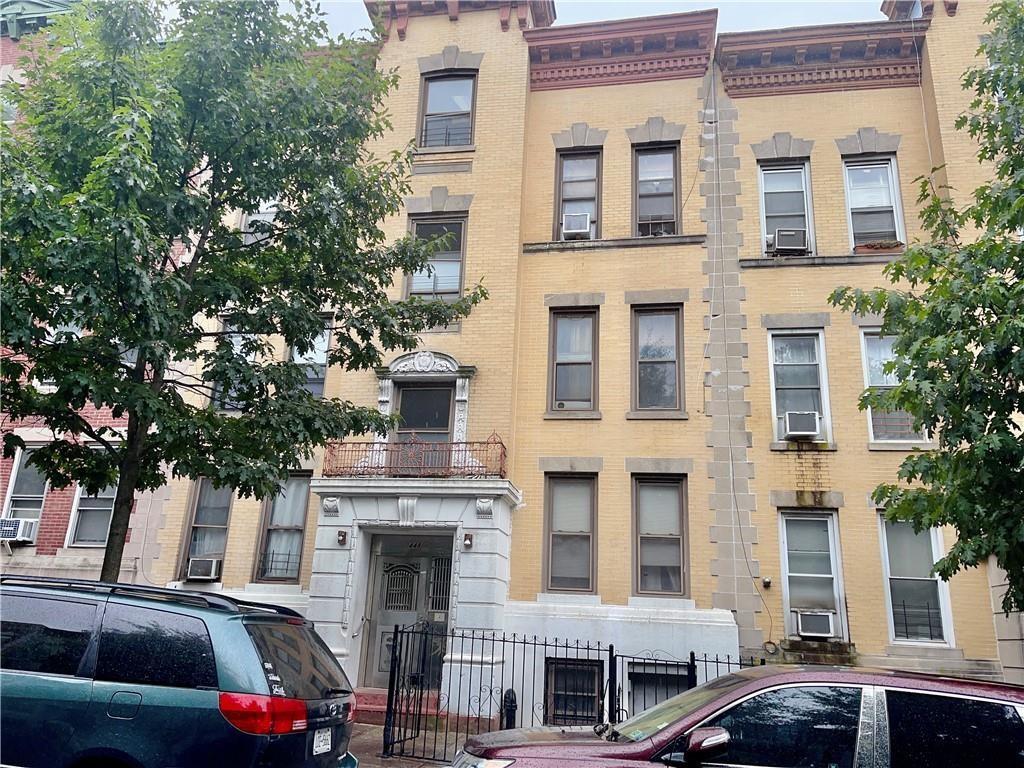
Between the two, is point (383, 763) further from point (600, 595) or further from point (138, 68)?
point (138, 68)

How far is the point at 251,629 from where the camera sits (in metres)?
5.30

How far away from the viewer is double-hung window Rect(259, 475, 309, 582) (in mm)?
13391

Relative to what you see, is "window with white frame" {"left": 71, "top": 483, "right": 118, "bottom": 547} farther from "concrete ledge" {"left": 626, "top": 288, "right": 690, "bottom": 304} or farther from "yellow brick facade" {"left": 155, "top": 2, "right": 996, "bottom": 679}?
"concrete ledge" {"left": 626, "top": 288, "right": 690, "bottom": 304}

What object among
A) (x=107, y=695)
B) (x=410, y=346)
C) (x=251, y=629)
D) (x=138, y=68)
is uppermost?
(x=138, y=68)

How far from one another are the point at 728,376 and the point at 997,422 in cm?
624

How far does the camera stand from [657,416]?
513 inches

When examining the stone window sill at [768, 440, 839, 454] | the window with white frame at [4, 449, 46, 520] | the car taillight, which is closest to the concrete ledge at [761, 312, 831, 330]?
the stone window sill at [768, 440, 839, 454]

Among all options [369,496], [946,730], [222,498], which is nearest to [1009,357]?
[946,730]

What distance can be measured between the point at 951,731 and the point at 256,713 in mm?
4310

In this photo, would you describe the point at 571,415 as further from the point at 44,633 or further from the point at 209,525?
the point at 44,633

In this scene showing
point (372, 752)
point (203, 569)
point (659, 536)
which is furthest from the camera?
point (203, 569)

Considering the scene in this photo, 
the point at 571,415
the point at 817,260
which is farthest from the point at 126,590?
the point at 817,260

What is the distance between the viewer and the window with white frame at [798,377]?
1281 cm

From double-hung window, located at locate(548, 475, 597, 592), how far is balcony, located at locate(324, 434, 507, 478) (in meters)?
1.29
